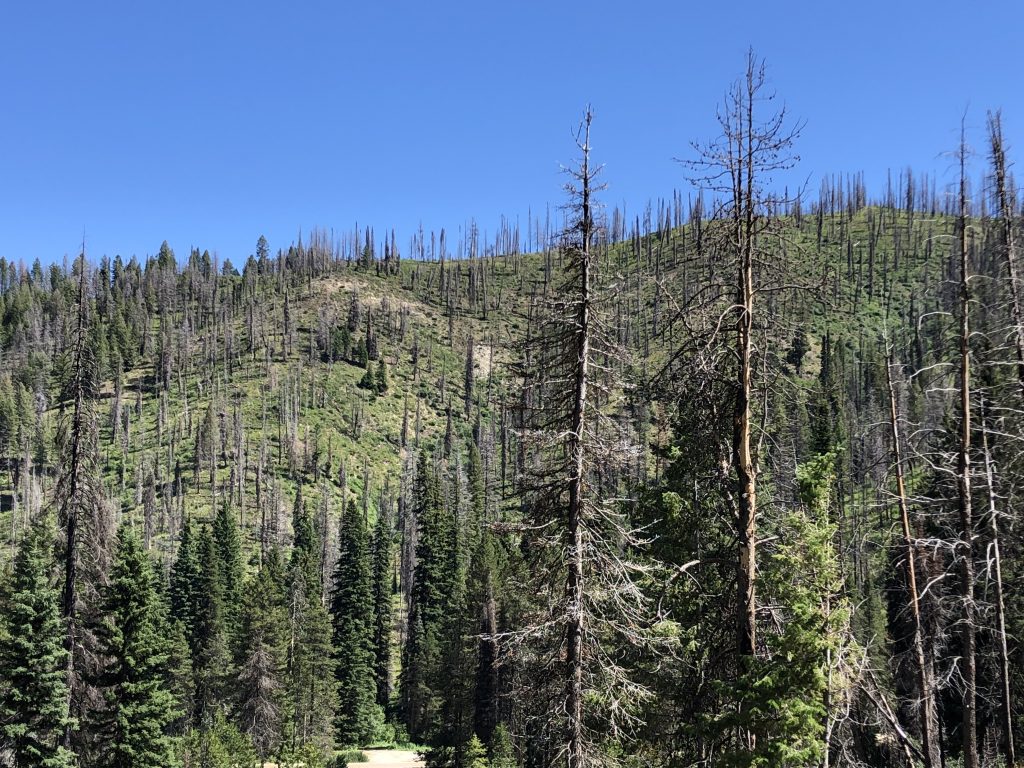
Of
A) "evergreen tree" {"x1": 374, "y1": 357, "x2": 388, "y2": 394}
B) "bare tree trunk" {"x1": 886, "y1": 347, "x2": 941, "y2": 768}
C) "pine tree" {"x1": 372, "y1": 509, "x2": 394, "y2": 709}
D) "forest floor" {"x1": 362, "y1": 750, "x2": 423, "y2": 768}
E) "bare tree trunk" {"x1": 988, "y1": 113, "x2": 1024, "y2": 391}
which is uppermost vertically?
"evergreen tree" {"x1": 374, "y1": 357, "x2": 388, "y2": 394}

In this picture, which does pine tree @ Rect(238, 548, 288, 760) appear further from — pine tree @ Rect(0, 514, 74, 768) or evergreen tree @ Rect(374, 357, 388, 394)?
evergreen tree @ Rect(374, 357, 388, 394)

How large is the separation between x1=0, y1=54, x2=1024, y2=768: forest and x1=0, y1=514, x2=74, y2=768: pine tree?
10 cm

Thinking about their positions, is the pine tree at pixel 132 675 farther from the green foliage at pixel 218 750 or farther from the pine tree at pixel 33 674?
the green foliage at pixel 218 750

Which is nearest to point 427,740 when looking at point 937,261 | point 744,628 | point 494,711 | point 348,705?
point 348,705

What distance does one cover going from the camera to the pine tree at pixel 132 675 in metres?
26.3

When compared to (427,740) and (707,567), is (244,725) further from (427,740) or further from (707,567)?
(707,567)

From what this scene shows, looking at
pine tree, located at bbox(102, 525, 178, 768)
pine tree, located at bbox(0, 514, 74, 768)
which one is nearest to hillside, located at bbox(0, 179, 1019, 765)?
pine tree, located at bbox(0, 514, 74, 768)

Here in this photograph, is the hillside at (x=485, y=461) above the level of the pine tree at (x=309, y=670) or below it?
above

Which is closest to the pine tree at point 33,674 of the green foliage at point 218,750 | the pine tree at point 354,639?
the green foliage at point 218,750

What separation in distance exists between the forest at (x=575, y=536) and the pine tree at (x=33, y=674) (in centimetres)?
10

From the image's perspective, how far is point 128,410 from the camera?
113000 mm

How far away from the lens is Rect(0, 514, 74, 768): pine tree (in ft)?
70.4

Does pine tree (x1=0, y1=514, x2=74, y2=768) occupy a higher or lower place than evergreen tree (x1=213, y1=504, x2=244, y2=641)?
higher

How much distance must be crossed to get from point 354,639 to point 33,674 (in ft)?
122
